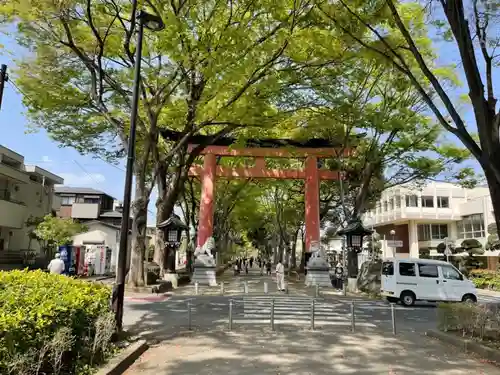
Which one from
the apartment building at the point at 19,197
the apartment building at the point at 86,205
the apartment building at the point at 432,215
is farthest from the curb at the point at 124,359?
the apartment building at the point at 432,215

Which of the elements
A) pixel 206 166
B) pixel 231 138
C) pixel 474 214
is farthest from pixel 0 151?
pixel 474 214

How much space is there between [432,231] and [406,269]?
99.2 ft

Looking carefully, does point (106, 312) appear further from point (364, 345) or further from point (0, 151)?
point (0, 151)

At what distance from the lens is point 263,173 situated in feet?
88.6

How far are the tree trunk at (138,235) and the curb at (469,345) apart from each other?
10169 mm

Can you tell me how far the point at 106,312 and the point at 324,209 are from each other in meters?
27.4

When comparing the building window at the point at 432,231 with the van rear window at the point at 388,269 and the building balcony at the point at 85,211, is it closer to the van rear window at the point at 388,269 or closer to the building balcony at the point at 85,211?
the van rear window at the point at 388,269

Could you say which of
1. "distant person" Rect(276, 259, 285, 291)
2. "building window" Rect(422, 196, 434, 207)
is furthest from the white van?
"building window" Rect(422, 196, 434, 207)

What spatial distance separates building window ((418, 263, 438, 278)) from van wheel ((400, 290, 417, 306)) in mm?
839

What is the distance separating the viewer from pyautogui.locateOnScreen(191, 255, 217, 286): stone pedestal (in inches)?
845

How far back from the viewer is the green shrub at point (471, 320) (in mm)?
8062

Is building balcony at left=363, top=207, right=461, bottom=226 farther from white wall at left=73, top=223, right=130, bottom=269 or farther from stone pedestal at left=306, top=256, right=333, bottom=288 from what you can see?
white wall at left=73, top=223, right=130, bottom=269

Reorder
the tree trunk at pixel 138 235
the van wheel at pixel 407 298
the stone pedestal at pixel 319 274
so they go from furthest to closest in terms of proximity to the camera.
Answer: the stone pedestal at pixel 319 274 < the van wheel at pixel 407 298 < the tree trunk at pixel 138 235

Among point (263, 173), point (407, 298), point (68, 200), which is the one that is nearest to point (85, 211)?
point (68, 200)
